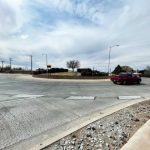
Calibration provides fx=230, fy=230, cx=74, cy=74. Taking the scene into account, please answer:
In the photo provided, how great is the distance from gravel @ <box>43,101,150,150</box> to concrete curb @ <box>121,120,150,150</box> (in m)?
0.14

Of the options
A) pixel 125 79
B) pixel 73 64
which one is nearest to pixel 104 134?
pixel 125 79

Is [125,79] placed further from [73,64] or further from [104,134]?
[73,64]

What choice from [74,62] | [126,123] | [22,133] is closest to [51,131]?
[22,133]

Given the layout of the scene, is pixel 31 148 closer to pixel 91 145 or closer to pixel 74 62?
pixel 91 145

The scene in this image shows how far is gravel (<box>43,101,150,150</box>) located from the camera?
5.14 metres

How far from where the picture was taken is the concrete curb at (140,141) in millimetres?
5051

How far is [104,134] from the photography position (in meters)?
6.04

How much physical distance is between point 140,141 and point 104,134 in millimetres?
977

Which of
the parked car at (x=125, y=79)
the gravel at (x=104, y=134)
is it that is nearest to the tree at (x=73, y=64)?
the parked car at (x=125, y=79)

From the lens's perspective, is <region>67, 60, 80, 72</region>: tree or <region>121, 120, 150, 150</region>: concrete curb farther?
<region>67, 60, 80, 72</region>: tree

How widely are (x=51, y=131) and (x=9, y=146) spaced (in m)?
1.56

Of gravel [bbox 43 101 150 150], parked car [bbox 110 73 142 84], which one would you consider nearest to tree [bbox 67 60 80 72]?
parked car [bbox 110 73 142 84]

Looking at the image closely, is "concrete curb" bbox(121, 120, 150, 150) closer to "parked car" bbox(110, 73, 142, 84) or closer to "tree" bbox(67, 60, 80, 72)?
"parked car" bbox(110, 73, 142, 84)

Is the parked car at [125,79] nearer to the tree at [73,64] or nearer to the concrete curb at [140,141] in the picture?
the concrete curb at [140,141]
